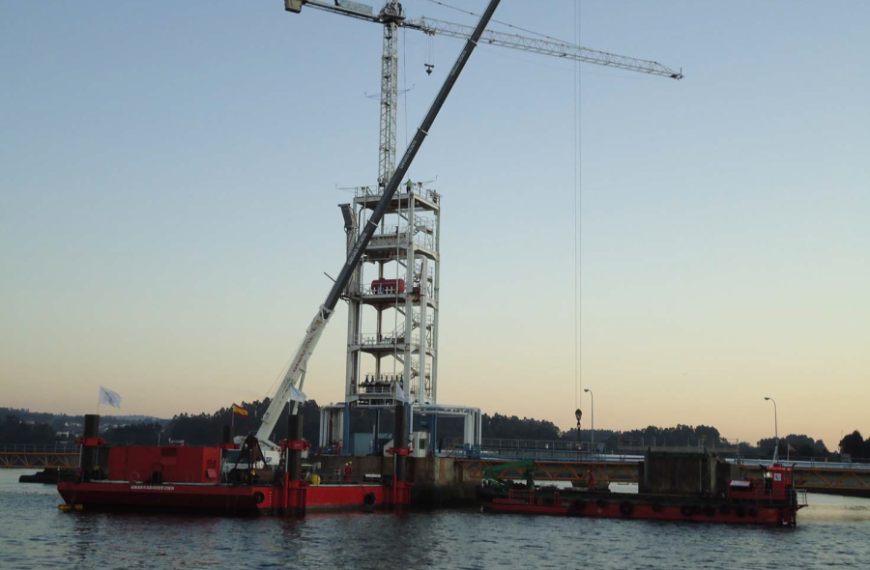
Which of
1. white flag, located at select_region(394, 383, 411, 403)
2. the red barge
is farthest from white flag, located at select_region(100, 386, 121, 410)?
white flag, located at select_region(394, 383, 411, 403)

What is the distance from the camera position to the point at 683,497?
252 ft

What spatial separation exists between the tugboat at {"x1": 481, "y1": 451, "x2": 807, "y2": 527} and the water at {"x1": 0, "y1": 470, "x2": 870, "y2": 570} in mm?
1834

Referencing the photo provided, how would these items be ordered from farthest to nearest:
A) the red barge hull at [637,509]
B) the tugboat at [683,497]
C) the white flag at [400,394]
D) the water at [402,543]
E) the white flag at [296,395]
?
1. the white flag at [400,394]
2. the white flag at [296,395]
3. the tugboat at [683,497]
4. the red barge hull at [637,509]
5. the water at [402,543]

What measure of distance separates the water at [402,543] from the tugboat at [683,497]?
1834mm

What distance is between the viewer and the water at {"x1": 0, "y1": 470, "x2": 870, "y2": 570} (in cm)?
4969

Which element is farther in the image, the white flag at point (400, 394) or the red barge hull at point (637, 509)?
the white flag at point (400, 394)

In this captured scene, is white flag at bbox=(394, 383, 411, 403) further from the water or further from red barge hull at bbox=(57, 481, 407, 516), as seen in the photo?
red barge hull at bbox=(57, 481, 407, 516)

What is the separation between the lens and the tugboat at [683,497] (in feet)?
243

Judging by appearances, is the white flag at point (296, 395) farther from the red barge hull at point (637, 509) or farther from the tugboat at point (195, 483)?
the red barge hull at point (637, 509)

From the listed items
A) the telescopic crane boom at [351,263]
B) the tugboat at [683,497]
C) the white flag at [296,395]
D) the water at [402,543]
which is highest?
the telescopic crane boom at [351,263]

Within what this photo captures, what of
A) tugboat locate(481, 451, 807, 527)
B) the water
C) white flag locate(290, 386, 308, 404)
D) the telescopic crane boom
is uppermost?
the telescopic crane boom

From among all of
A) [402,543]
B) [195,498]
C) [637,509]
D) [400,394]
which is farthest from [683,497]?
[195,498]

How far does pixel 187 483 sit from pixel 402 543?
1952cm

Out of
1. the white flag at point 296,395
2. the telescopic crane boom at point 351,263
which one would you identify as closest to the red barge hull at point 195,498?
the white flag at point 296,395
